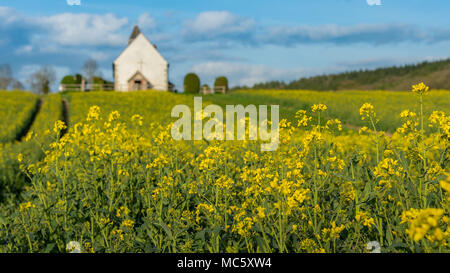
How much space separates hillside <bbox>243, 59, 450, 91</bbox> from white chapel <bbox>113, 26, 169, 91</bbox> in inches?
1263

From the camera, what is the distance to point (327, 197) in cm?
453

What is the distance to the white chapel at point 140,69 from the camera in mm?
50219

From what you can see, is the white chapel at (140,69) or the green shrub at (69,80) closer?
the white chapel at (140,69)

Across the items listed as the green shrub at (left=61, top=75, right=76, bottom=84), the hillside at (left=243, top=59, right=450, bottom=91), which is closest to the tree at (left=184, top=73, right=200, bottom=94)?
the green shrub at (left=61, top=75, right=76, bottom=84)

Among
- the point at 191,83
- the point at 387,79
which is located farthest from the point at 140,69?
the point at 387,79

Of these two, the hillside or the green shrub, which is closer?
the green shrub

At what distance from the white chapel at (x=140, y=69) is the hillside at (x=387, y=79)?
32.1 m

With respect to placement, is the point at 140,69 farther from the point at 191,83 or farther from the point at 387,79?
the point at 387,79

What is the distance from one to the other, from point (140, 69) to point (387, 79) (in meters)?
41.0

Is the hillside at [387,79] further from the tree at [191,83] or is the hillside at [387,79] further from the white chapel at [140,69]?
the white chapel at [140,69]

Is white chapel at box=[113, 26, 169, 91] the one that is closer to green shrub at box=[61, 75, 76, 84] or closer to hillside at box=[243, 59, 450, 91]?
green shrub at box=[61, 75, 76, 84]

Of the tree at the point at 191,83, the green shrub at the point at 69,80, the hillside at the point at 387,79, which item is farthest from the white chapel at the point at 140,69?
the hillside at the point at 387,79

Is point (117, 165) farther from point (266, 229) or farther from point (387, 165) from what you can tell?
point (387, 165)

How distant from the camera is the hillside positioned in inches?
2120
